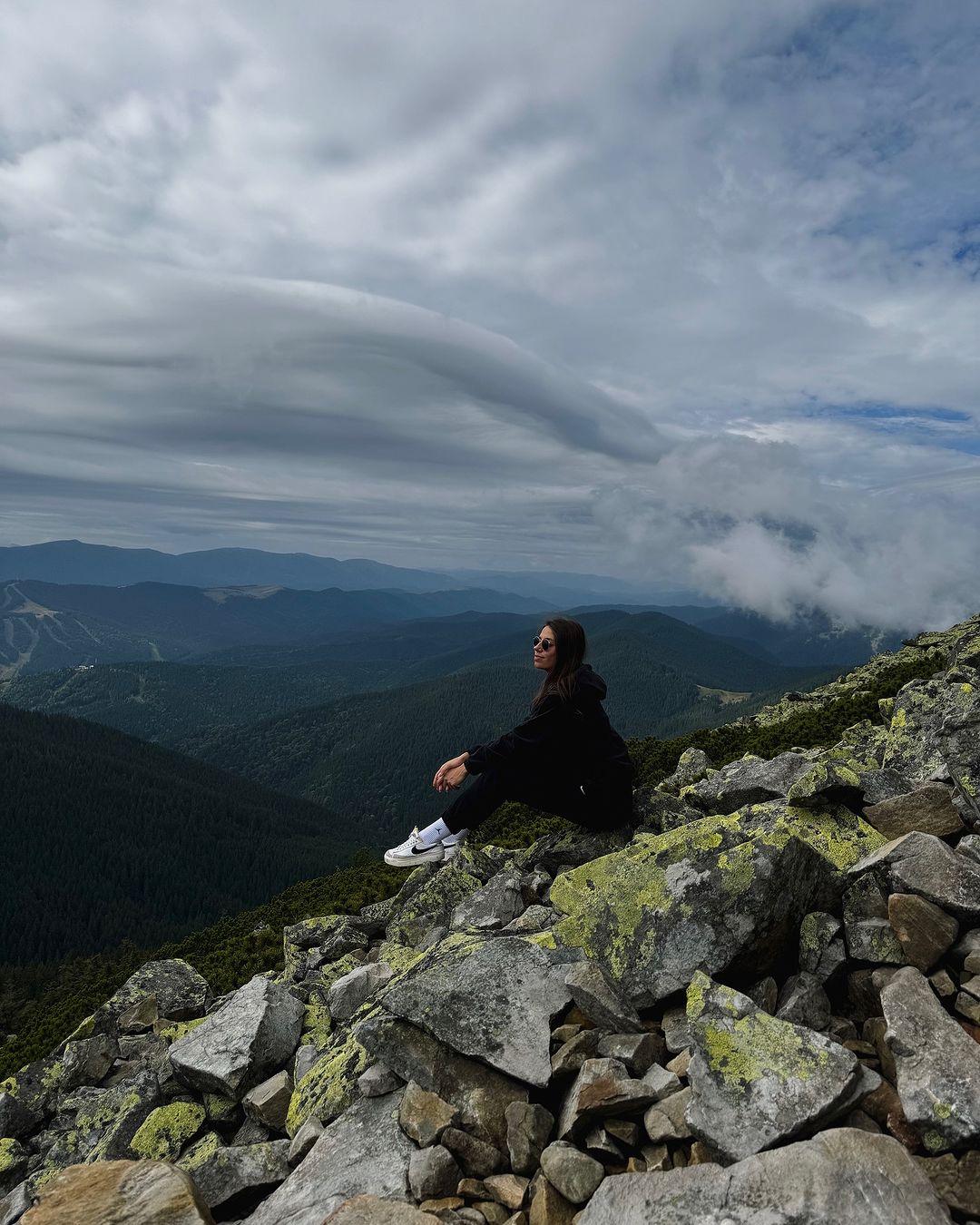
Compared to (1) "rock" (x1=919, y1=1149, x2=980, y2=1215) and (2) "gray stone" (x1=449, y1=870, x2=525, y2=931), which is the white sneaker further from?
(1) "rock" (x1=919, y1=1149, x2=980, y2=1215)

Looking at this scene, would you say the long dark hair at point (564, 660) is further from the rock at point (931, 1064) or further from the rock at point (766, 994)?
the rock at point (931, 1064)

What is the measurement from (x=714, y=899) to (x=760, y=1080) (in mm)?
2355

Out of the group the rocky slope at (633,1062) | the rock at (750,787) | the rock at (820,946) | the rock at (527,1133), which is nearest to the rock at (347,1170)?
the rocky slope at (633,1062)

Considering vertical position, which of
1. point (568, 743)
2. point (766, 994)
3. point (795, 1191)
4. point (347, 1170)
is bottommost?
point (347, 1170)

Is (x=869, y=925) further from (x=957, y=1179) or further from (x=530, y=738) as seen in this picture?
(x=530, y=738)

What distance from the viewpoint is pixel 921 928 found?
656 centimetres

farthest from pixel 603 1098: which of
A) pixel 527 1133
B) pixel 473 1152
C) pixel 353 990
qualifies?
pixel 353 990

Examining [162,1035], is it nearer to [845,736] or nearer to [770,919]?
[770,919]

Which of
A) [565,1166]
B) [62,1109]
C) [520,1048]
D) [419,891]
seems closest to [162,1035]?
[62,1109]

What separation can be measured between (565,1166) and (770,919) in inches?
139

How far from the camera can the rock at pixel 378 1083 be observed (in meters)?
7.32

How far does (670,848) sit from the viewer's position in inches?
352

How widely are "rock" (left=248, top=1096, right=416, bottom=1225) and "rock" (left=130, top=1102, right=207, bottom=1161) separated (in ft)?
10.9

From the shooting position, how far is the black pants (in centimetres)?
1135
